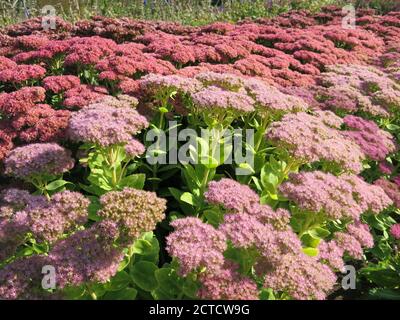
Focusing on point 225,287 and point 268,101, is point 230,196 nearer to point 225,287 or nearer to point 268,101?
point 225,287

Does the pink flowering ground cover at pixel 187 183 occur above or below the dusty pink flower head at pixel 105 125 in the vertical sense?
below

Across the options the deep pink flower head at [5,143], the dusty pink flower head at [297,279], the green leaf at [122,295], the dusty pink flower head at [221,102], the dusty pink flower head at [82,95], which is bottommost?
the green leaf at [122,295]

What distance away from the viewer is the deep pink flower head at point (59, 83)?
184 inches

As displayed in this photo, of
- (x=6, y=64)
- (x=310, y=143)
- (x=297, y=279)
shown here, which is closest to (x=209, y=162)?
(x=310, y=143)

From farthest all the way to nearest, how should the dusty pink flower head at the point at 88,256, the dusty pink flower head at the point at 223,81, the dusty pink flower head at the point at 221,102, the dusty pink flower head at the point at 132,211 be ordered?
1. the dusty pink flower head at the point at 223,81
2. the dusty pink flower head at the point at 221,102
3. the dusty pink flower head at the point at 132,211
4. the dusty pink flower head at the point at 88,256

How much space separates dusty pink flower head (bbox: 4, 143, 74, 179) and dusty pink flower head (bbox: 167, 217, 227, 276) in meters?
1.27

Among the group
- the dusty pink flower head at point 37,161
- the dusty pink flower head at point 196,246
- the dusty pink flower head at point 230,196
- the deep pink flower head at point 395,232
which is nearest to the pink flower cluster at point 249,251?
the dusty pink flower head at point 196,246

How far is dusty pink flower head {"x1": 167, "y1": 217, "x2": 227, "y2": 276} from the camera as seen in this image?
2.40m

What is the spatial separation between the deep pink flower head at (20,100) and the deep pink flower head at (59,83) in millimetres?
236

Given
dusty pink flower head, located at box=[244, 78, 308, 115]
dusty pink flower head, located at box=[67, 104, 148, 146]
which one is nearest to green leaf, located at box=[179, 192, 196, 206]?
dusty pink flower head, located at box=[67, 104, 148, 146]

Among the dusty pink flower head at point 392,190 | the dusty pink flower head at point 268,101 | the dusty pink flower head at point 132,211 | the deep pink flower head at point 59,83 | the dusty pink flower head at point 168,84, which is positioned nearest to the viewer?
the dusty pink flower head at point 132,211

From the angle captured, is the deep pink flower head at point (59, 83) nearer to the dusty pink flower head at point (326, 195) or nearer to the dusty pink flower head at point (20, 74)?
the dusty pink flower head at point (20, 74)

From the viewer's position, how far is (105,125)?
3332 millimetres

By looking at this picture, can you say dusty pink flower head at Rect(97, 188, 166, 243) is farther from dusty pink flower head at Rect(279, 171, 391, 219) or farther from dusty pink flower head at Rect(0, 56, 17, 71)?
dusty pink flower head at Rect(0, 56, 17, 71)
